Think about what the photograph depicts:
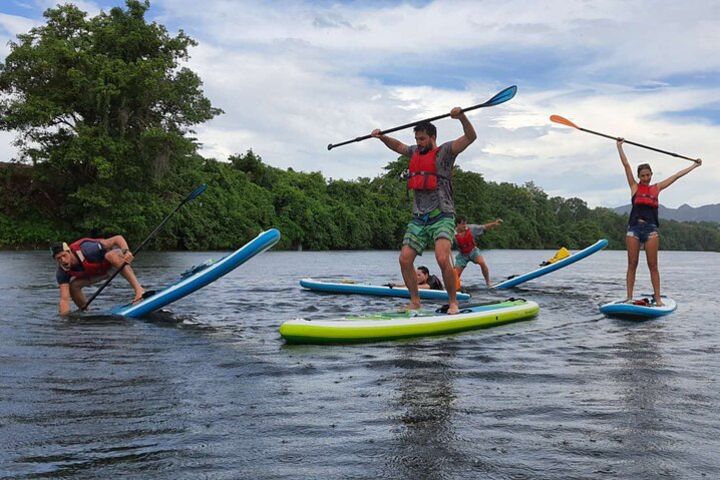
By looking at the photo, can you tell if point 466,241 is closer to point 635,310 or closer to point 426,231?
point 635,310

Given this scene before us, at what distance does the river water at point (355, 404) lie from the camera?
3.03 m

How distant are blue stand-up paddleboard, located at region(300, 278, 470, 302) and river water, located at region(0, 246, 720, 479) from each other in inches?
164

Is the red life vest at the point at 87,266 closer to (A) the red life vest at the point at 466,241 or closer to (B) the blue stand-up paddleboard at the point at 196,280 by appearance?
(B) the blue stand-up paddleboard at the point at 196,280

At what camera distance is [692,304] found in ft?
36.8

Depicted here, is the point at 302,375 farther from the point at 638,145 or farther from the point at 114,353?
the point at 638,145

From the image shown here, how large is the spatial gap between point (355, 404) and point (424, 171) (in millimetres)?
4109

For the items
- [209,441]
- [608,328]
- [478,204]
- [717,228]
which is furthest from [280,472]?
[717,228]

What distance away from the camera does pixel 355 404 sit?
408cm

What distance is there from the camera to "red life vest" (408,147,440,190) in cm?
761

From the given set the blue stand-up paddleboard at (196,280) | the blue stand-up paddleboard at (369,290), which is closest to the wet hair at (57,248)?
the blue stand-up paddleboard at (196,280)

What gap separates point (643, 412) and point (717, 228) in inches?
6117

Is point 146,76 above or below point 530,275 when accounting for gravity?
above

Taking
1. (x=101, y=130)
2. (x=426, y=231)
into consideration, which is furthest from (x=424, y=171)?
(x=101, y=130)

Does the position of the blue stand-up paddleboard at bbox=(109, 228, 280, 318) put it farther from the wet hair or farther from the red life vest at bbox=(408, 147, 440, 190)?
the red life vest at bbox=(408, 147, 440, 190)
